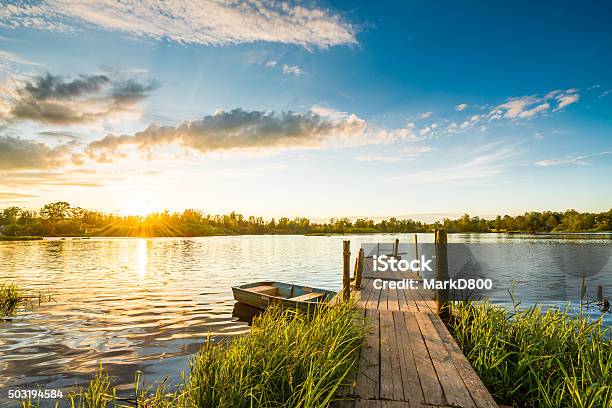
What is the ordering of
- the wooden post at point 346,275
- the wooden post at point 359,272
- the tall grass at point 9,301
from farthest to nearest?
the tall grass at point 9,301
the wooden post at point 359,272
the wooden post at point 346,275

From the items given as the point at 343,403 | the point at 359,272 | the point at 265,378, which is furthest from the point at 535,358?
the point at 359,272

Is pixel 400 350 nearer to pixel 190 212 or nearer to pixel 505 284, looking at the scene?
pixel 505 284

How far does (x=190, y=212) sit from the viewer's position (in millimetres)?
186375

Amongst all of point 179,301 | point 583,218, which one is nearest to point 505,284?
point 179,301

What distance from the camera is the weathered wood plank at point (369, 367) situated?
5.10 m

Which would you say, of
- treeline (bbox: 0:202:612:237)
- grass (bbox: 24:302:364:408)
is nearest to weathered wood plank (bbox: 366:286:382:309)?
grass (bbox: 24:302:364:408)

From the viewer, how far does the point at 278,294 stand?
19.0m

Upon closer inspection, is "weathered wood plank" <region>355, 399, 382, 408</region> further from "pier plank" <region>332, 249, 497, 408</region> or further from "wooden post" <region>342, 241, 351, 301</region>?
"wooden post" <region>342, 241, 351, 301</region>

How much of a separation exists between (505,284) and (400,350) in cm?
2704

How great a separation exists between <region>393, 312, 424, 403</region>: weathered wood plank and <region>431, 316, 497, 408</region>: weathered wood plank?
69cm

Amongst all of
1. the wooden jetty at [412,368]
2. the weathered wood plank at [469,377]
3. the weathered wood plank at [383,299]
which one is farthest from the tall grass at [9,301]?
the weathered wood plank at [469,377]

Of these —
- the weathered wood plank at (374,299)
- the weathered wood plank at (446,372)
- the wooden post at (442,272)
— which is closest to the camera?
the weathered wood plank at (446,372)

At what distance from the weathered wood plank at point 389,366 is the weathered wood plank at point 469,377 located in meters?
0.95

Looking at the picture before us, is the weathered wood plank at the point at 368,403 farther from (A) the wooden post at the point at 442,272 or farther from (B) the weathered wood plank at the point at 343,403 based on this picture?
(A) the wooden post at the point at 442,272
